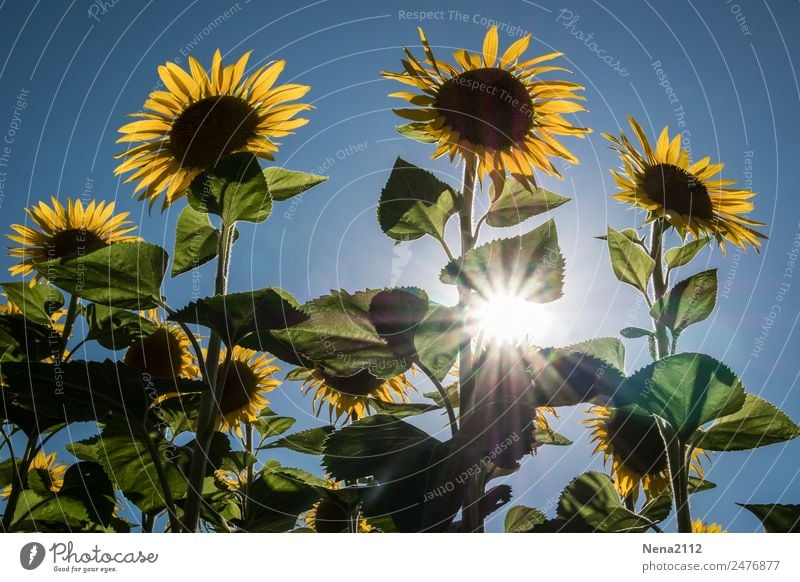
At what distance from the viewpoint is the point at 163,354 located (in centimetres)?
139

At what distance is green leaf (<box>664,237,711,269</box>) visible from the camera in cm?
101

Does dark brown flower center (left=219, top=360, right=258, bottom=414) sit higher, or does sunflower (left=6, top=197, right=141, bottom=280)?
sunflower (left=6, top=197, right=141, bottom=280)

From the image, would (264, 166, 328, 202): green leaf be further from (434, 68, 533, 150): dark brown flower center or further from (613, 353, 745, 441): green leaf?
(613, 353, 745, 441): green leaf

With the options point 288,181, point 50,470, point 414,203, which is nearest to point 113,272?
point 288,181

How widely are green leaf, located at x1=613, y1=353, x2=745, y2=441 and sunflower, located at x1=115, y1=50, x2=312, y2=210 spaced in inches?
29.2

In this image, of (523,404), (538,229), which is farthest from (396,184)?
(523,404)

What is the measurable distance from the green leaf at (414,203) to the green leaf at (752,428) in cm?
44

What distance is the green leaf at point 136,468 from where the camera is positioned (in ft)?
3.02

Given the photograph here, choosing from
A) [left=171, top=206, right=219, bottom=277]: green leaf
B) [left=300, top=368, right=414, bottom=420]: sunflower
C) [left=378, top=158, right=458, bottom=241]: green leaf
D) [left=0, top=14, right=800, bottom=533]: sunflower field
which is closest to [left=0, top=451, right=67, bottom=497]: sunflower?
[left=0, top=14, right=800, bottom=533]: sunflower field

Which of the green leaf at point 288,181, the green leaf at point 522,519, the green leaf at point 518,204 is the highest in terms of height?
the green leaf at point 288,181

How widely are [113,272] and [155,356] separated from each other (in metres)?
0.55

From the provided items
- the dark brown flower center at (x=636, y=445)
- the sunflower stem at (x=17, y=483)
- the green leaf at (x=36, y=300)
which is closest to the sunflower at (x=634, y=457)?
the dark brown flower center at (x=636, y=445)

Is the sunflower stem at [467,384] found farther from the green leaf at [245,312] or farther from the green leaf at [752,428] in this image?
the green leaf at [752,428]
